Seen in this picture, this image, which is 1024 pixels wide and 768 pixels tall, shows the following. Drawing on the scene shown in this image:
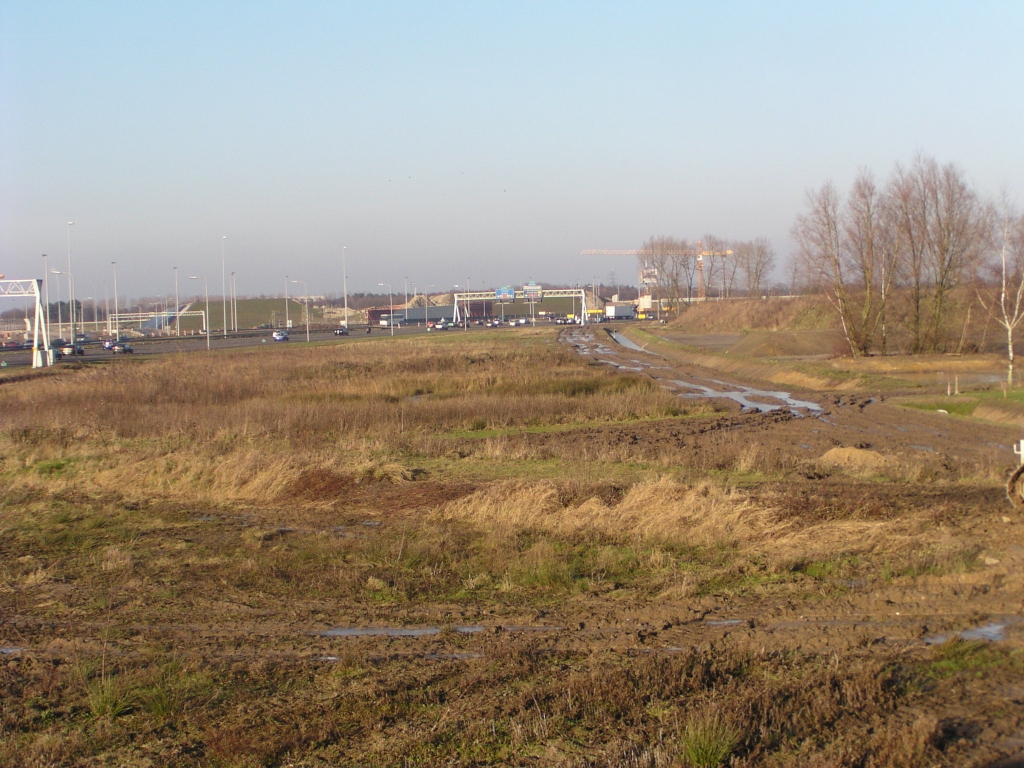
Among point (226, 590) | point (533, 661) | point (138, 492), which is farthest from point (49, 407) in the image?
point (533, 661)

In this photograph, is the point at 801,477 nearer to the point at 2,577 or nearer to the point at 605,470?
the point at 605,470

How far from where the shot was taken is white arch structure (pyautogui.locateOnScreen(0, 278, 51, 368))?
6109cm

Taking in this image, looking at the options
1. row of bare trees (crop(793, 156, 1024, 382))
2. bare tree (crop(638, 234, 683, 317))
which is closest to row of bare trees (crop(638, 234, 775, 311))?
bare tree (crop(638, 234, 683, 317))

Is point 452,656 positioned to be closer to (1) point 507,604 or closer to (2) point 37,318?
(1) point 507,604

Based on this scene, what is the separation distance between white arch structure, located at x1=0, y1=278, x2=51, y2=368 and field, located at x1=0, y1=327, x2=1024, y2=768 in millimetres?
43405

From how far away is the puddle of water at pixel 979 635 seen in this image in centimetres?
771

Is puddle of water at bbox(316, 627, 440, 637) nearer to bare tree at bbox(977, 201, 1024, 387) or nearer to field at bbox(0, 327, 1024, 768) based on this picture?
field at bbox(0, 327, 1024, 768)

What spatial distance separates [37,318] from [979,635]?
6574cm

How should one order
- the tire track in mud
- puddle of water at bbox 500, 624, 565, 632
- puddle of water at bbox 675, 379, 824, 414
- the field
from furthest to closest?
the tire track in mud, puddle of water at bbox 675, 379, 824, 414, puddle of water at bbox 500, 624, 565, 632, the field

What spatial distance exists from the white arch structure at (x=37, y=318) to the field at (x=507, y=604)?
43405 mm

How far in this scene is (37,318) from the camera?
2399 inches

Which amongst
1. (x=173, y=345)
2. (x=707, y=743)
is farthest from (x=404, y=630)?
(x=173, y=345)

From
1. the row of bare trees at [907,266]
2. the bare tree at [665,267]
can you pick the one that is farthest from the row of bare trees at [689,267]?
the row of bare trees at [907,266]

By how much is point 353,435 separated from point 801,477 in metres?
13.1
